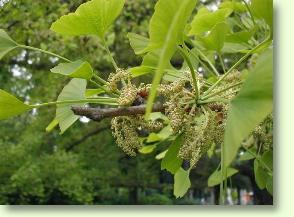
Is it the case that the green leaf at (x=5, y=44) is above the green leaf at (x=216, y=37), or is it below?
below

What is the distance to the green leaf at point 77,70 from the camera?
49 cm

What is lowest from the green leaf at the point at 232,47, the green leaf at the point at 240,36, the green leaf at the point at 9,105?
the green leaf at the point at 9,105

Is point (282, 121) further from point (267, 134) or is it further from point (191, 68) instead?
point (191, 68)

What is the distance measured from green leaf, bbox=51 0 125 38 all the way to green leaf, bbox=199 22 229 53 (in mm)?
126

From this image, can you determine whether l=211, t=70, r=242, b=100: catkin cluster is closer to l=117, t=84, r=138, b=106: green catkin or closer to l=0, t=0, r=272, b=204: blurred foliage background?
l=117, t=84, r=138, b=106: green catkin

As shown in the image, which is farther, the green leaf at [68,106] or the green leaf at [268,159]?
the green leaf at [268,159]

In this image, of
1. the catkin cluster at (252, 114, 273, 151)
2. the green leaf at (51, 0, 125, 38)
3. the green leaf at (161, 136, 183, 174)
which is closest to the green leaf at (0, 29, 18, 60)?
the green leaf at (51, 0, 125, 38)

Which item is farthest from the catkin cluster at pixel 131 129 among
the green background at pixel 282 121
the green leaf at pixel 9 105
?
the green background at pixel 282 121

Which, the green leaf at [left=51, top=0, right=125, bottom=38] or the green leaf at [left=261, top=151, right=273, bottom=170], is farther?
the green leaf at [left=261, top=151, right=273, bottom=170]

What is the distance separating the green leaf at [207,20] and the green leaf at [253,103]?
29 centimetres

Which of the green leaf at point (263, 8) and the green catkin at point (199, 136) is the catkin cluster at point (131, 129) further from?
the green leaf at point (263, 8)

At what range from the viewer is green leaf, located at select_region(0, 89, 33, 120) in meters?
0.54

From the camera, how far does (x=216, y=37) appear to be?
63 centimetres

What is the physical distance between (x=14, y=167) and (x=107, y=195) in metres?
1.53
